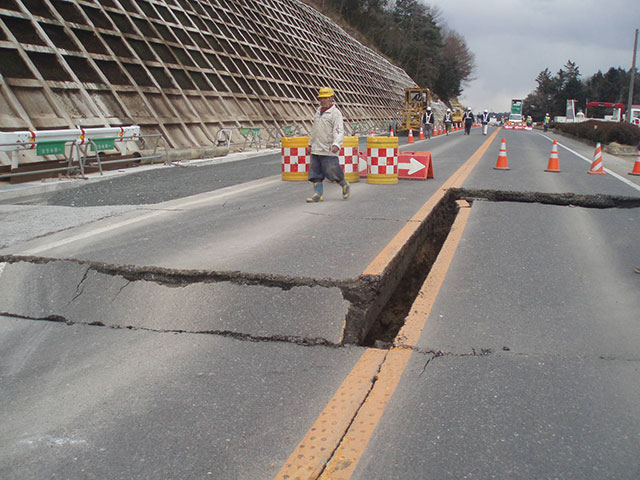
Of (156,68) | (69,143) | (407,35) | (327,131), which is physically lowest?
(69,143)

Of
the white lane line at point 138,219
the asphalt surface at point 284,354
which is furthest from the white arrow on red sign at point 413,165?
the asphalt surface at point 284,354

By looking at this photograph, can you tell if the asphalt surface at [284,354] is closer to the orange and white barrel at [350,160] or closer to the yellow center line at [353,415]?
the yellow center line at [353,415]

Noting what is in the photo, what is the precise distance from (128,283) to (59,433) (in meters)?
2.02

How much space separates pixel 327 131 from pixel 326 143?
0.19 meters

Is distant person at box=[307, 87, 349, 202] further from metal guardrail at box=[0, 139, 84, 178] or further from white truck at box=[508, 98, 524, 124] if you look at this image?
white truck at box=[508, 98, 524, 124]

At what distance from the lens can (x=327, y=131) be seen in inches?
347

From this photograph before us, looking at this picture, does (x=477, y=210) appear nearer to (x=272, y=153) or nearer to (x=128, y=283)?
(x=128, y=283)

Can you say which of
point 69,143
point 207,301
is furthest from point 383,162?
point 207,301

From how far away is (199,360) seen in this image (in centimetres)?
360

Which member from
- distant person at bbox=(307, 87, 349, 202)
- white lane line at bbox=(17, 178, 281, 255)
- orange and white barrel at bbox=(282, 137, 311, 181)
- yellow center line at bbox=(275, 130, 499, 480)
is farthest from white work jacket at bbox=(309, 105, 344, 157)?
yellow center line at bbox=(275, 130, 499, 480)

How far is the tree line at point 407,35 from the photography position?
7600cm

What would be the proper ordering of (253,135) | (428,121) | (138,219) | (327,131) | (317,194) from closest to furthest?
1. (138,219)
2. (327,131)
3. (317,194)
4. (253,135)
5. (428,121)

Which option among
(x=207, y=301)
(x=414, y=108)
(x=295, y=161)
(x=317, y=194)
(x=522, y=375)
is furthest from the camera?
(x=414, y=108)

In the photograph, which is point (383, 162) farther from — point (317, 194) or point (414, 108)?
point (414, 108)
